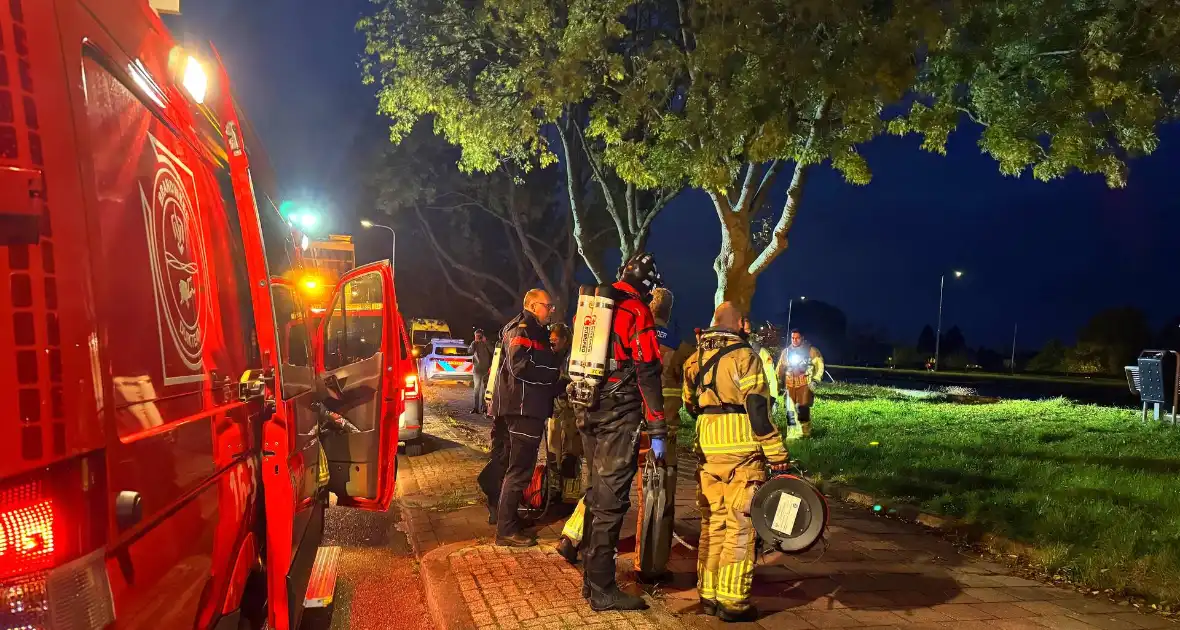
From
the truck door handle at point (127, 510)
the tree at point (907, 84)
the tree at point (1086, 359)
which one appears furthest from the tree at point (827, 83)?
the tree at point (1086, 359)

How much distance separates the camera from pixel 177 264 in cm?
227

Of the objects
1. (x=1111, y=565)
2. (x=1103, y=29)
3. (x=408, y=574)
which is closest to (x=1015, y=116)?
(x=1103, y=29)

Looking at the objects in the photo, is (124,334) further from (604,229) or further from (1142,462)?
(604,229)

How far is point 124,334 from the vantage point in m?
1.77

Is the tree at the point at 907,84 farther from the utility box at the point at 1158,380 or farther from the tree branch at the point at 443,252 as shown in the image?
the tree branch at the point at 443,252

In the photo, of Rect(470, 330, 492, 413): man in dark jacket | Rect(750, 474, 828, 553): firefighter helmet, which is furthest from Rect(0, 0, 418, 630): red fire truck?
Rect(470, 330, 492, 413): man in dark jacket

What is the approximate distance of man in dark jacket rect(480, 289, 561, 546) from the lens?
5645 millimetres

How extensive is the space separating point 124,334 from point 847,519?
637 cm

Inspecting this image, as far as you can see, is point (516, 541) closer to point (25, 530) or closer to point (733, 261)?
point (25, 530)

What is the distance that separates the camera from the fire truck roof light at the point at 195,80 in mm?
2367

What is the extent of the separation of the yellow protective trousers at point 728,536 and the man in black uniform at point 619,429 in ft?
1.22

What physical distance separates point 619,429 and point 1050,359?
51097mm

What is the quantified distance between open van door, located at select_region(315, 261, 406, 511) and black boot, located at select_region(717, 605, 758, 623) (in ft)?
7.04

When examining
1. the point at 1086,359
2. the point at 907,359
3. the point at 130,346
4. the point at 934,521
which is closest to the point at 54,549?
the point at 130,346
